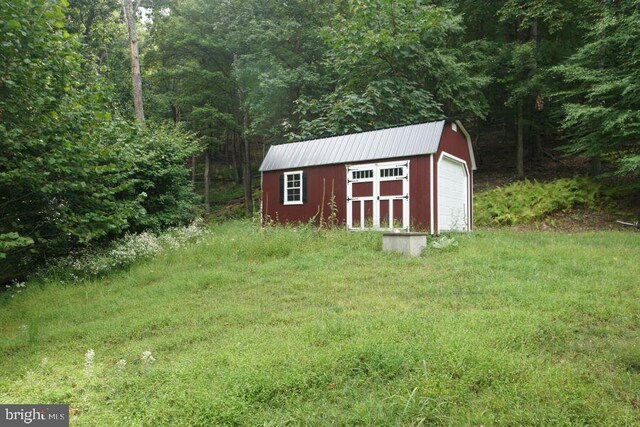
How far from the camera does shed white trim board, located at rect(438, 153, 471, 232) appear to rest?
9.44m

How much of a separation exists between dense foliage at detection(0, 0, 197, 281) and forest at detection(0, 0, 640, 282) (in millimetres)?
27

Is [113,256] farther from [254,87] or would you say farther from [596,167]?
[596,167]

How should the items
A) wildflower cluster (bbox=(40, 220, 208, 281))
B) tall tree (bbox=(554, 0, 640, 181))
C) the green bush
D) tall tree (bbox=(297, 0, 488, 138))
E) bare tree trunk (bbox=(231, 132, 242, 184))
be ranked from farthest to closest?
bare tree trunk (bbox=(231, 132, 242, 184)) → tall tree (bbox=(297, 0, 488, 138)) → the green bush → tall tree (bbox=(554, 0, 640, 181)) → wildflower cluster (bbox=(40, 220, 208, 281))

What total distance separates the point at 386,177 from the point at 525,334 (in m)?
6.48

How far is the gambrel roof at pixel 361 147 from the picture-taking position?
30.2ft

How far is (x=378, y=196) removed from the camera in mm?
9703

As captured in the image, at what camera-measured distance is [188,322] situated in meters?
4.51

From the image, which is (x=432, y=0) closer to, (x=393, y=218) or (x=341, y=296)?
(x=393, y=218)

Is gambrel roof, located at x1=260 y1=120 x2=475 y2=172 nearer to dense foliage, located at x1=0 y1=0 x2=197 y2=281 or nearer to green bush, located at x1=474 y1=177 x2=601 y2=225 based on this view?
green bush, located at x1=474 y1=177 x2=601 y2=225

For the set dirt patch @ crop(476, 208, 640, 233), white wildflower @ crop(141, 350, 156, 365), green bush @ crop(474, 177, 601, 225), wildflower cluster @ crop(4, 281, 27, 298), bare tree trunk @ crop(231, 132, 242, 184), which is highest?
bare tree trunk @ crop(231, 132, 242, 184)

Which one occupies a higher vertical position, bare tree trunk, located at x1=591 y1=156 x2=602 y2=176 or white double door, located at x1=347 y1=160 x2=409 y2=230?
bare tree trunk, located at x1=591 y1=156 x2=602 y2=176

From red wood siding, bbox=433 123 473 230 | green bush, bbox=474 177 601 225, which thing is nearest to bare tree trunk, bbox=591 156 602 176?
green bush, bbox=474 177 601 225

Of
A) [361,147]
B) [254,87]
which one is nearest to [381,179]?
[361,147]
